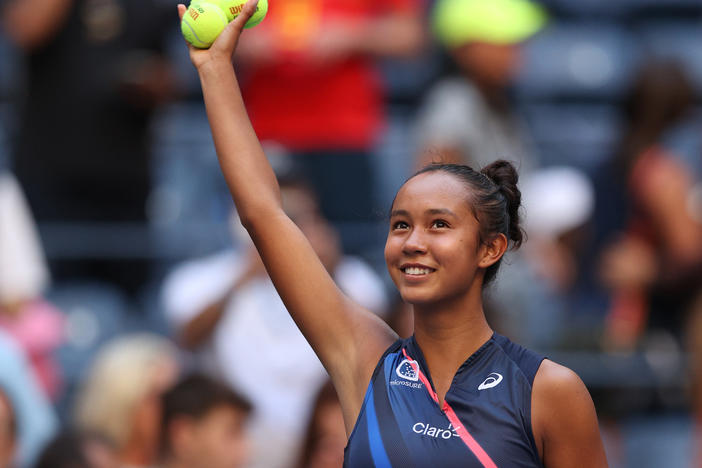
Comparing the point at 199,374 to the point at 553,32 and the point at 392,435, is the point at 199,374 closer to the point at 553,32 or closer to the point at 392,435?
the point at 392,435

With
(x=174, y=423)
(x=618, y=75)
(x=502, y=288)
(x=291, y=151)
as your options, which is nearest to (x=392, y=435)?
(x=174, y=423)

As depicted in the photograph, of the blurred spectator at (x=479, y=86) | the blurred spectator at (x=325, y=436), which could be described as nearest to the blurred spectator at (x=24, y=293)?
the blurred spectator at (x=325, y=436)

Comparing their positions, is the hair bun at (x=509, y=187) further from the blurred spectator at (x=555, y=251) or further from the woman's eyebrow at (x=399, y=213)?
the blurred spectator at (x=555, y=251)

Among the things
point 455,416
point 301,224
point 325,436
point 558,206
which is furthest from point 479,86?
point 455,416

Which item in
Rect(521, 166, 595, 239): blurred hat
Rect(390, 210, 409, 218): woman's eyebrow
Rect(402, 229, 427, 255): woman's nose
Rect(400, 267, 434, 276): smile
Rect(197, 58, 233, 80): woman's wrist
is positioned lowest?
Rect(521, 166, 595, 239): blurred hat

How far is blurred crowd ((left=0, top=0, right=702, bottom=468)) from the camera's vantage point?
5.07 m

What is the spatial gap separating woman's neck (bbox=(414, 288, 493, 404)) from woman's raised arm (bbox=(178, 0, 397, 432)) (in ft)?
0.43

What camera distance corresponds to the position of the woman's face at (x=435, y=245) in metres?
2.33

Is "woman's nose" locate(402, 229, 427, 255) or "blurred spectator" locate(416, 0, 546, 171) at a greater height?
"woman's nose" locate(402, 229, 427, 255)

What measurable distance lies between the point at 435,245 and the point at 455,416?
34 cm

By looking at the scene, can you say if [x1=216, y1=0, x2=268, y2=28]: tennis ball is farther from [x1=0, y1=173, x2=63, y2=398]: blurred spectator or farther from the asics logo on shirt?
[x1=0, y1=173, x2=63, y2=398]: blurred spectator

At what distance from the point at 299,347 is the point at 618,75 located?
4763mm

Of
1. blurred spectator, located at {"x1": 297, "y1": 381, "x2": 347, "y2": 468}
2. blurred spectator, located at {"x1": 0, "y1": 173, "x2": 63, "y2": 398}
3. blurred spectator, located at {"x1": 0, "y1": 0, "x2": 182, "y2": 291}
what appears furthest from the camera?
blurred spectator, located at {"x1": 0, "y1": 0, "x2": 182, "y2": 291}

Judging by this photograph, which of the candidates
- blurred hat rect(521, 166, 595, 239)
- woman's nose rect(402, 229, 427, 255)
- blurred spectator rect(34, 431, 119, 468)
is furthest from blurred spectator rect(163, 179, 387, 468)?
woman's nose rect(402, 229, 427, 255)
